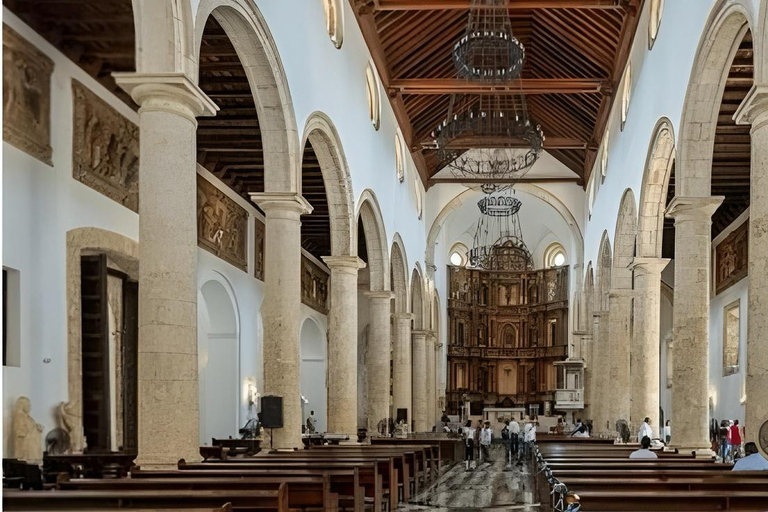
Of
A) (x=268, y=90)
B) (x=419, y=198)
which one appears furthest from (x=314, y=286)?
(x=268, y=90)

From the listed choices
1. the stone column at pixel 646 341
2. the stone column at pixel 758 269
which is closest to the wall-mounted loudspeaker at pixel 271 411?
the stone column at pixel 758 269

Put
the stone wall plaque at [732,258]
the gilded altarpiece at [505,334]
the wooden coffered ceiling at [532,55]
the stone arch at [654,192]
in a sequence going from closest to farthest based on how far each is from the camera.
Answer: the stone arch at [654,192], the wooden coffered ceiling at [532,55], the stone wall plaque at [732,258], the gilded altarpiece at [505,334]

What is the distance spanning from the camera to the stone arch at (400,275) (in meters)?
24.7

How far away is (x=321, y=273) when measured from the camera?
29672 millimetres

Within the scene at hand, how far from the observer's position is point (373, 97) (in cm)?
1988

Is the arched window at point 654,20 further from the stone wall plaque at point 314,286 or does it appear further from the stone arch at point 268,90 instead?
the stone wall plaque at point 314,286

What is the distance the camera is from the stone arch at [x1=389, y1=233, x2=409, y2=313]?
81.1 feet

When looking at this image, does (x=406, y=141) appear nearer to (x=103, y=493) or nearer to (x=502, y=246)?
(x=502, y=246)

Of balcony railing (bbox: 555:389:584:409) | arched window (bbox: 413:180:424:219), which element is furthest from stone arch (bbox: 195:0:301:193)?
balcony railing (bbox: 555:389:584:409)

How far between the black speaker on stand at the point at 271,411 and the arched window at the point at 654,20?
28.0ft

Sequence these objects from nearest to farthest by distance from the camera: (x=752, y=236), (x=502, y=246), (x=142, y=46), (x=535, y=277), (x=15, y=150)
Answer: (x=142, y=46)
(x=752, y=236)
(x=15, y=150)
(x=502, y=246)
(x=535, y=277)

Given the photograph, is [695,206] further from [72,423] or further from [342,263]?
[72,423]

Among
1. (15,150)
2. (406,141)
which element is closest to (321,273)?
(406,141)

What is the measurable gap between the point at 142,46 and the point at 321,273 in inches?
874
